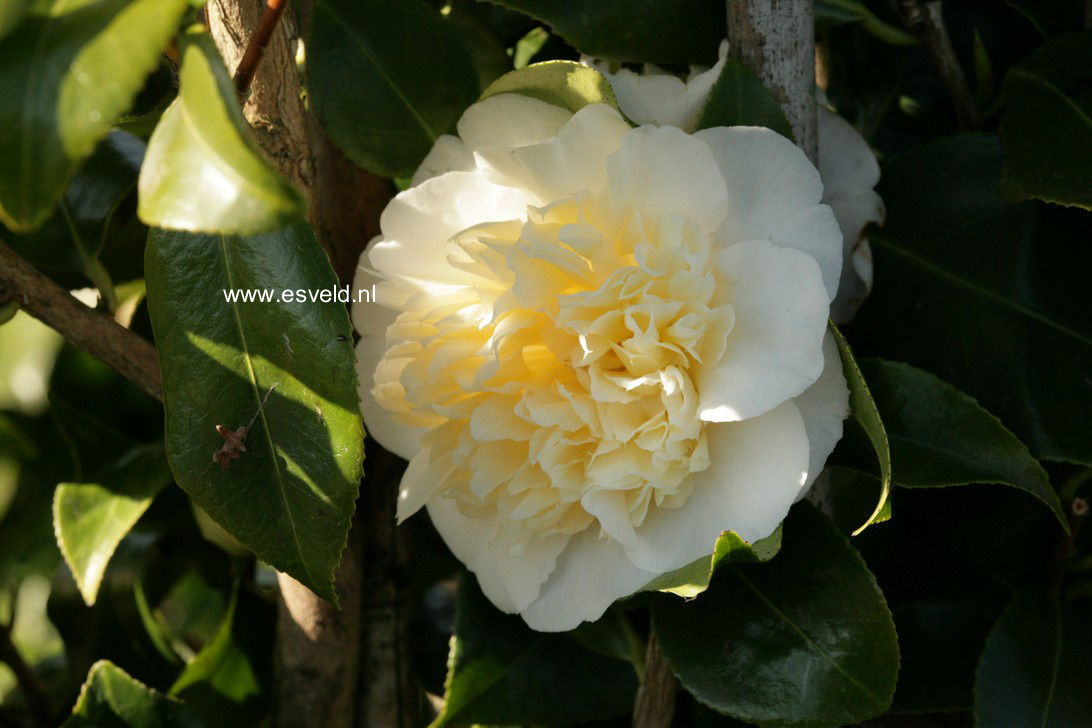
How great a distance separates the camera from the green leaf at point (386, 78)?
578 millimetres

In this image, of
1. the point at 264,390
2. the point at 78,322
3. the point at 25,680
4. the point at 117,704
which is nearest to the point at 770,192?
the point at 264,390

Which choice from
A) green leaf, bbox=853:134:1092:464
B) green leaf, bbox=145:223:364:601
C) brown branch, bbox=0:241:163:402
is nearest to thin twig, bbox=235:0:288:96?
green leaf, bbox=145:223:364:601

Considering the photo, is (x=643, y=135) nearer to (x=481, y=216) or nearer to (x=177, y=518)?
(x=481, y=216)

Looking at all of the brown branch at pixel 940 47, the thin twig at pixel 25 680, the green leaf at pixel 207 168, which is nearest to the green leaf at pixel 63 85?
the green leaf at pixel 207 168

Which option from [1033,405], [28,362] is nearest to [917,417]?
[1033,405]

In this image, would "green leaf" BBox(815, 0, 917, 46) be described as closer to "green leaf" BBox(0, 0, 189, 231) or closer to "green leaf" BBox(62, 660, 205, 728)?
"green leaf" BBox(0, 0, 189, 231)

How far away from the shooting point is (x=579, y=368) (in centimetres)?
49

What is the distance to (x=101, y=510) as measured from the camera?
673 mm

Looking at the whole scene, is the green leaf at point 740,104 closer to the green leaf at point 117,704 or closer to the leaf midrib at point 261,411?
the leaf midrib at point 261,411

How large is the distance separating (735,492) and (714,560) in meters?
0.05

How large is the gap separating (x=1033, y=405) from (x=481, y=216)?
0.33m

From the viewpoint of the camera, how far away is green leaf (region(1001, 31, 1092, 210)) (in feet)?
1.76

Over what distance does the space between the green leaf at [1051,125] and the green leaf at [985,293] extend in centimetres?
4

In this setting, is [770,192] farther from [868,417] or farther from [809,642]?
[809,642]
